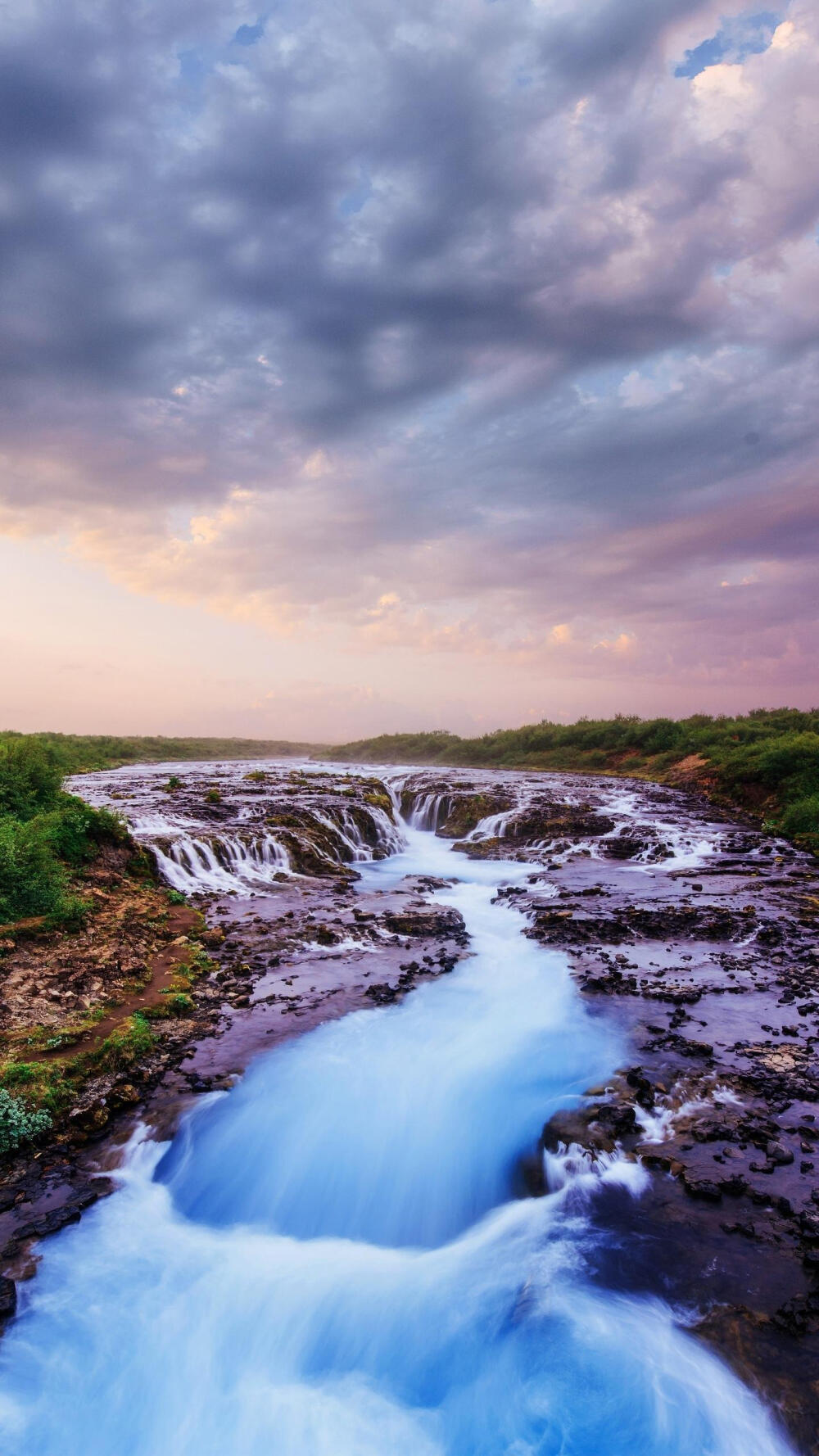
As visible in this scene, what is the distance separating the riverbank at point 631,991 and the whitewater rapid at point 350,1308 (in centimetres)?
33

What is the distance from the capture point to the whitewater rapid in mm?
4703

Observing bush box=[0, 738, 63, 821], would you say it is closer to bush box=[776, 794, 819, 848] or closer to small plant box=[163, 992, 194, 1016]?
small plant box=[163, 992, 194, 1016]

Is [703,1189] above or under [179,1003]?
under

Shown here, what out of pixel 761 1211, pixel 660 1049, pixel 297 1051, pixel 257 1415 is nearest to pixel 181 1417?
pixel 257 1415

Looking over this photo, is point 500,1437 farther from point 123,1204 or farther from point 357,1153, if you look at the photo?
point 123,1204

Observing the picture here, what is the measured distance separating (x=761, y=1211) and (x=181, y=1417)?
5390 millimetres

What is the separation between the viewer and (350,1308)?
19.1 ft

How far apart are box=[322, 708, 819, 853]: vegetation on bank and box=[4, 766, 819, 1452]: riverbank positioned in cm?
424

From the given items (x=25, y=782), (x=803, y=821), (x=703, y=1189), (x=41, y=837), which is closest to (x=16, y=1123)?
(x=41, y=837)

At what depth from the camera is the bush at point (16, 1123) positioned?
663 centimetres

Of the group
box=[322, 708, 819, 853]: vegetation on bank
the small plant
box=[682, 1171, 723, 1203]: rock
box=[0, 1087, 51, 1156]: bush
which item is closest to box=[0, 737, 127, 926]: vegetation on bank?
the small plant

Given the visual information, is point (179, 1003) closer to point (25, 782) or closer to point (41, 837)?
point (41, 837)

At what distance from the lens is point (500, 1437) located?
4664 mm

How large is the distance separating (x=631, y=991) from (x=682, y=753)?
128 ft
